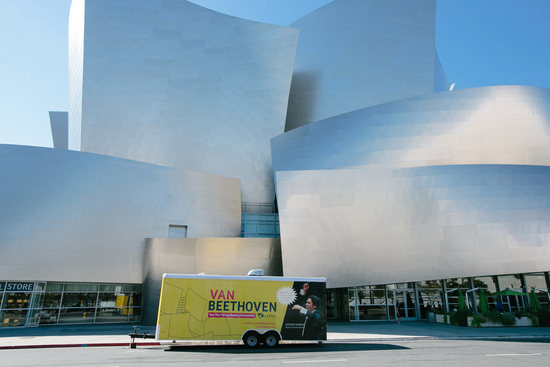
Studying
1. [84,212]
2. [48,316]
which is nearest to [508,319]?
[84,212]

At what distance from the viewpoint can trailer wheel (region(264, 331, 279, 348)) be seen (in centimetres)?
1217

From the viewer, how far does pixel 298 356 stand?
33.3ft

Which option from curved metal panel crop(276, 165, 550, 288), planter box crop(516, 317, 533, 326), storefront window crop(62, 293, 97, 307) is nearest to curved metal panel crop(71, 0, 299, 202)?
curved metal panel crop(276, 165, 550, 288)

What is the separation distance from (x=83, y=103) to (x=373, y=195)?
76.2 feet

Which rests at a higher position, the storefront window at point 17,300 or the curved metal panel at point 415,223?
the curved metal panel at point 415,223

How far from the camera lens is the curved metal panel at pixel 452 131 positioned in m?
23.1

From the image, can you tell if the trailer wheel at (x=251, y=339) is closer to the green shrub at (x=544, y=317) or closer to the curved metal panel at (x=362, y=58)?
the green shrub at (x=544, y=317)

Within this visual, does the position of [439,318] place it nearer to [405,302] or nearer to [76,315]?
[405,302]

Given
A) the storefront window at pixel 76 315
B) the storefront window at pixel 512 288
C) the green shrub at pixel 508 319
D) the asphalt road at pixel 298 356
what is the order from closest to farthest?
the asphalt road at pixel 298 356
the green shrub at pixel 508 319
the storefront window at pixel 76 315
the storefront window at pixel 512 288

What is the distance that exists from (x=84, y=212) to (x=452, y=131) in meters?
22.9

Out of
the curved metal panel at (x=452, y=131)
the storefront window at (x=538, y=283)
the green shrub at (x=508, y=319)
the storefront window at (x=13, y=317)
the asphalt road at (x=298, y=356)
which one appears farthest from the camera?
the curved metal panel at (x=452, y=131)

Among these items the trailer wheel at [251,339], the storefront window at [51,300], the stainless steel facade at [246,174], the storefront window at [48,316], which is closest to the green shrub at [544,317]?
the stainless steel facade at [246,174]

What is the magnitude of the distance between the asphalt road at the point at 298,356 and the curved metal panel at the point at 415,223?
23.7 feet

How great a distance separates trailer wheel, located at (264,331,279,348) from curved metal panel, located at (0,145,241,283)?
12.4m
